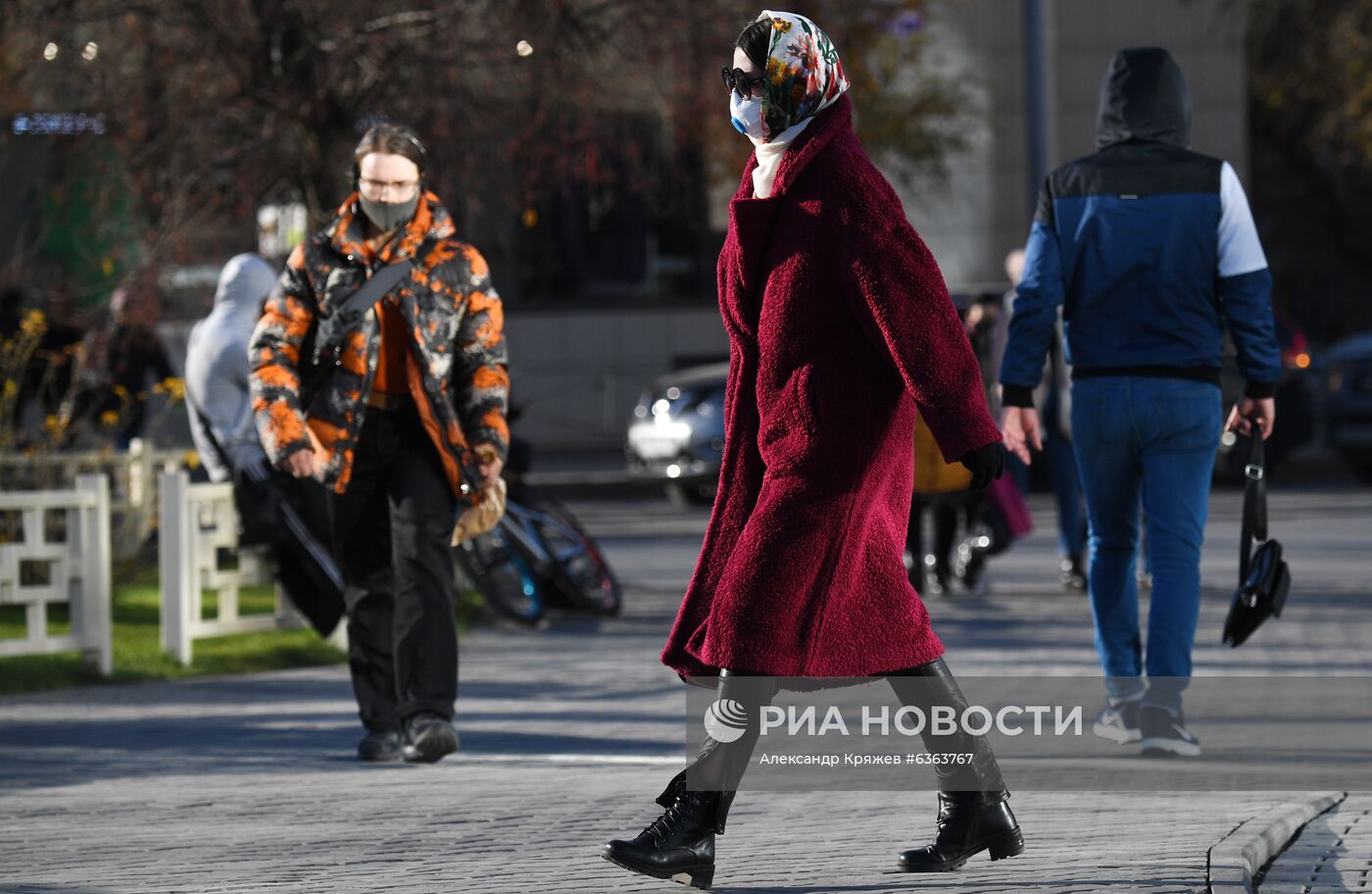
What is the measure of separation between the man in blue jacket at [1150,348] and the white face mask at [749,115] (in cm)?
204

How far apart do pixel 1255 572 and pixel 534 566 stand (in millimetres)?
4690

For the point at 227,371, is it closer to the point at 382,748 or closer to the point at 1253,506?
the point at 382,748

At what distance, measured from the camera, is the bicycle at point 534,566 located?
34.8 feet

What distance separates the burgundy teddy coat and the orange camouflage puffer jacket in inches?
76.8

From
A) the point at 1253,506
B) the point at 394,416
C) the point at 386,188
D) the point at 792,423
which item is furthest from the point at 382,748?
the point at 1253,506

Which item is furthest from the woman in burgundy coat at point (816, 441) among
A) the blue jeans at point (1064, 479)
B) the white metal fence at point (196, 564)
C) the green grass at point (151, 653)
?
the blue jeans at point (1064, 479)

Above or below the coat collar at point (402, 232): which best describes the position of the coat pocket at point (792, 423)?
below

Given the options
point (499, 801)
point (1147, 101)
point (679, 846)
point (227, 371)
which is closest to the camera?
point (679, 846)

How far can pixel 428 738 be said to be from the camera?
21.4ft

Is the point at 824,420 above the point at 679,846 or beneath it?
above

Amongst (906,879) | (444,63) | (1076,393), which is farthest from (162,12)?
(906,879)

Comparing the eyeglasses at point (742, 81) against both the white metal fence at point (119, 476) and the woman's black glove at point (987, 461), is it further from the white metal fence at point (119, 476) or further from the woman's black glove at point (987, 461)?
the white metal fence at point (119, 476)

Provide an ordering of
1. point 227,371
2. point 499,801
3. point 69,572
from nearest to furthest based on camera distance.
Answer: point 499,801, point 69,572, point 227,371

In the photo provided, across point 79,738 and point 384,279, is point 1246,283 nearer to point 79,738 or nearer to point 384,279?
point 384,279
